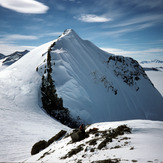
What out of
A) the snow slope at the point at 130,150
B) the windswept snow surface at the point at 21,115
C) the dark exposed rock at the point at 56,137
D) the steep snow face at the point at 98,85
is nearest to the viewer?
the snow slope at the point at 130,150

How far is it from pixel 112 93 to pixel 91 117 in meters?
19.4

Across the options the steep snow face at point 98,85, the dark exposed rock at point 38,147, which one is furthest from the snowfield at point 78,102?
the dark exposed rock at point 38,147

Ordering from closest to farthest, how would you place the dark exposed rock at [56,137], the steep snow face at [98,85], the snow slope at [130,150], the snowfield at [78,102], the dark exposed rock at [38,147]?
the snow slope at [130,150] < the snowfield at [78,102] < the dark exposed rock at [38,147] < the dark exposed rock at [56,137] < the steep snow face at [98,85]

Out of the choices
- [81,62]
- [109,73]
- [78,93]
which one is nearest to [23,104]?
[78,93]

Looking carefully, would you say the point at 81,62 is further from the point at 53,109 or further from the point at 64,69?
the point at 53,109

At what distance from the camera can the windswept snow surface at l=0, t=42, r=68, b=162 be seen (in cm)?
1873

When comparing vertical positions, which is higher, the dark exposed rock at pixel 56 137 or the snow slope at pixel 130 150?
the snow slope at pixel 130 150

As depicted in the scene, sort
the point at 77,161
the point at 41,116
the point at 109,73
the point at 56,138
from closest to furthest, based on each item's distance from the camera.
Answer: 1. the point at 77,161
2. the point at 56,138
3. the point at 41,116
4. the point at 109,73

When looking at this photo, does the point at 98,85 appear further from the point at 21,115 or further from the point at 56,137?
the point at 56,137

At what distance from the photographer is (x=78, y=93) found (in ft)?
135

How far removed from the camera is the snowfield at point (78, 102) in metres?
11.6

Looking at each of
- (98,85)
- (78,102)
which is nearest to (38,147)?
(78,102)

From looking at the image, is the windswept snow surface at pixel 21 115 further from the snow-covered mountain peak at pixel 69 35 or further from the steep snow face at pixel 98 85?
the snow-covered mountain peak at pixel 69 35

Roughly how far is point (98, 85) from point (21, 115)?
30.7 metres
